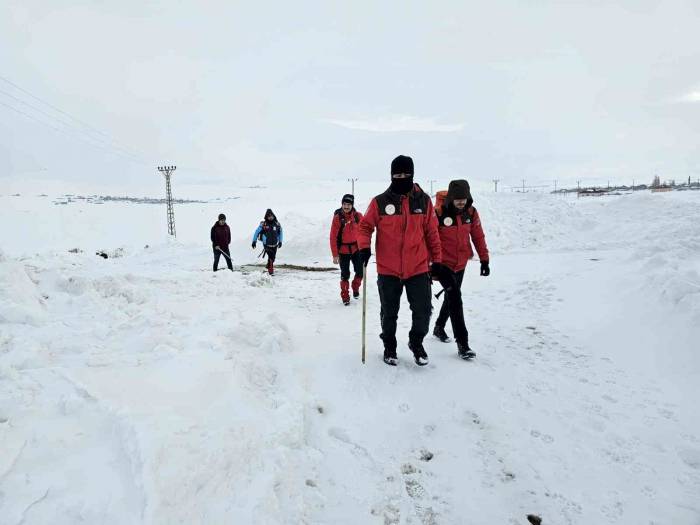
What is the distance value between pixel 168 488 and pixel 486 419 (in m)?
2.60

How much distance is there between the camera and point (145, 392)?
3287 millimetres

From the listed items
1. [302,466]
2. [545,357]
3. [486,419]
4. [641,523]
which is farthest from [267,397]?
[545,357]

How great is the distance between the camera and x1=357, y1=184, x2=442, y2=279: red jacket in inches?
175

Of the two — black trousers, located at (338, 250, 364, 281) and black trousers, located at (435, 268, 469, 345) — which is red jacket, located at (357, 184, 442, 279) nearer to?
black trousers, located at (435, 268, 469, 345)

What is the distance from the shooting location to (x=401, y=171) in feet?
14.4

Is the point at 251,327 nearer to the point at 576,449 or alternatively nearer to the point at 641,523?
the point at 576,449

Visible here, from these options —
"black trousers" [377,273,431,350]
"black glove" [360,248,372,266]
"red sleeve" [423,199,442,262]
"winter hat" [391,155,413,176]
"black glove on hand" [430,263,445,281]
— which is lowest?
"black trousers" [377,273,431,350]

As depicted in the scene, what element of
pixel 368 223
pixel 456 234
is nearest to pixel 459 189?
pixel 456 234

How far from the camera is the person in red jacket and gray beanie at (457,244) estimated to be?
16.2ft

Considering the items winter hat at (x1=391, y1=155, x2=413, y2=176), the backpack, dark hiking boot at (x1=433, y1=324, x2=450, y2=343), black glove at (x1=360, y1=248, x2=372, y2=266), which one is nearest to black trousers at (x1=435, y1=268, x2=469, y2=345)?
dark hiking boot at (x1=433, y1=324, x2=450, y2=343)

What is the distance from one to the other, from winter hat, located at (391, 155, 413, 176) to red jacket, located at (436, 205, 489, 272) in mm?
973

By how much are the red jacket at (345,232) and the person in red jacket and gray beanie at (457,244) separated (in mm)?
3086

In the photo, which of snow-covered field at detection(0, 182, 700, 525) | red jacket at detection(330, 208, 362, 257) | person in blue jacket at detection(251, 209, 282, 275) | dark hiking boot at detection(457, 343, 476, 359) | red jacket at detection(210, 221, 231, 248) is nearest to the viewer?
snow-covered field at detection(0, 182, 700, 525)

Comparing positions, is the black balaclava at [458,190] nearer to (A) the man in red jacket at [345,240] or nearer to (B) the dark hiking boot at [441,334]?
(B) the dark hiking boot at [441,334]
